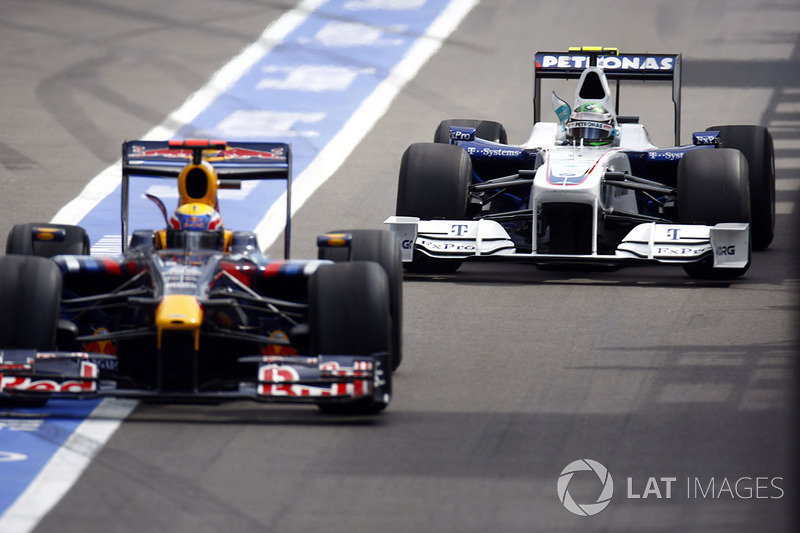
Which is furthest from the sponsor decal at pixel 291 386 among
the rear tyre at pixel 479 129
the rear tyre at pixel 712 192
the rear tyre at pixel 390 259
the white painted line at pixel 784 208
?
the white painted line at pixel 784 208

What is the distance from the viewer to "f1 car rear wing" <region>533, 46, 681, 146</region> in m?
17.7

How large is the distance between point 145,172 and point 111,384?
2.59m

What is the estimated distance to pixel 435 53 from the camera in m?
28.2

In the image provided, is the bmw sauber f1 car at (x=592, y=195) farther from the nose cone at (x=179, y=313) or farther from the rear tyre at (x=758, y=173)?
the nose cone at (x=179, y=313)

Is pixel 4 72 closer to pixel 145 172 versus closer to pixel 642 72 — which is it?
pixel 642 72

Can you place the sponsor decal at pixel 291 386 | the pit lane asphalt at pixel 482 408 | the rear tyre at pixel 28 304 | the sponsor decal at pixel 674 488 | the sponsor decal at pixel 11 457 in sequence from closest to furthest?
the pit lane asphalt at pixel 482 408 < the sponsor decal at pixel 674 488 < the sponsor decal at pixel 11 457 < the sponsor decal at pixel 291 386 < the rear tyre at pixel 28 304

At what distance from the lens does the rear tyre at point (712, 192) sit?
15.1m

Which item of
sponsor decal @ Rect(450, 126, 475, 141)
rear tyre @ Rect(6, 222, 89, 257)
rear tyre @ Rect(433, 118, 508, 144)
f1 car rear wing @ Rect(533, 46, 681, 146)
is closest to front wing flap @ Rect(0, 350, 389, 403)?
rear tyre @ Rect(6, 222, 89, 257)

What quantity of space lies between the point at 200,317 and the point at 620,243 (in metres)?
6.08

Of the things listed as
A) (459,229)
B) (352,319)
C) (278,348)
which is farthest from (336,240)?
(459,229)

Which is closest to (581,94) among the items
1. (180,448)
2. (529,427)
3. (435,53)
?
(529,427)

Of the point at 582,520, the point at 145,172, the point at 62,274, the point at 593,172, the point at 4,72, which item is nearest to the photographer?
the point at 582,520

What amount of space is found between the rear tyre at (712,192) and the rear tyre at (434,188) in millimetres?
2153

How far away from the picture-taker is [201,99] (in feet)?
81.3
